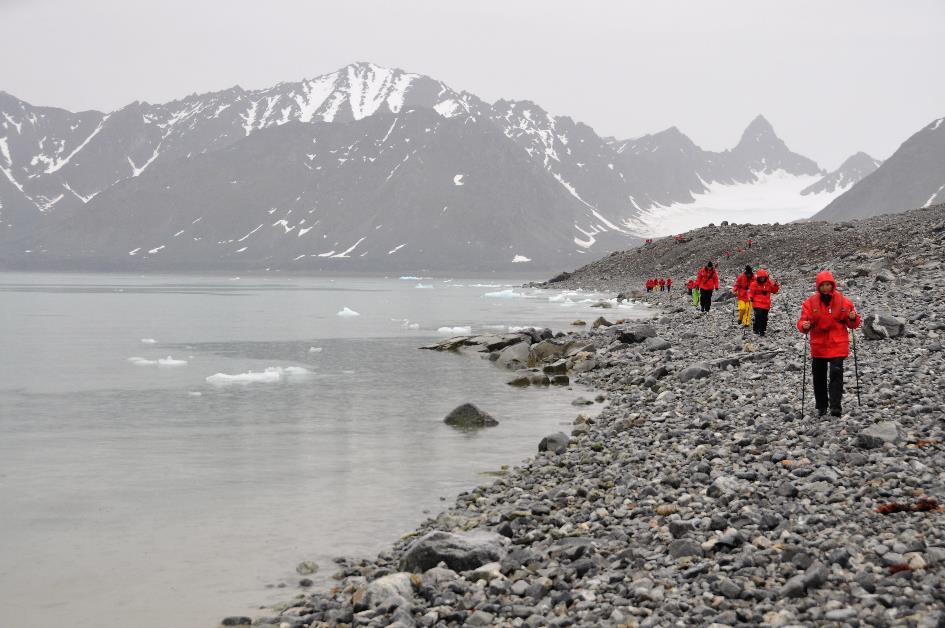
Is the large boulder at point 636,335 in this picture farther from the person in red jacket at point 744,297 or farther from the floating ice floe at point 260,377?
the floating ice floe at point 260,377

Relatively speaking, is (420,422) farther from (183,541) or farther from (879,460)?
(879,460)

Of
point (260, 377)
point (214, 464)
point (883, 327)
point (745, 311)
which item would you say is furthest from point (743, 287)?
point (214, 464)

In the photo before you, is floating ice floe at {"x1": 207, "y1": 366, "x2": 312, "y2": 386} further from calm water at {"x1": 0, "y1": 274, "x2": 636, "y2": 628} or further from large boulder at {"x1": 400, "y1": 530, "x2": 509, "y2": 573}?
large boulder at {"x1": 400, "y1": 530, "x2": 509, "y2": 573}

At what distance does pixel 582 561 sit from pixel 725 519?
1637mm

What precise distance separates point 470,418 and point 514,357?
12.2m

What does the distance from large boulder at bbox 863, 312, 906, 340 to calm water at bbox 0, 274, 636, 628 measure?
24.2 feet

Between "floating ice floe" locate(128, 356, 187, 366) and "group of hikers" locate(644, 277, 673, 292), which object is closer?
"floating ice floe" locate(128, 356, 187, 366)

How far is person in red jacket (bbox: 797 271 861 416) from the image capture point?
44.8ft

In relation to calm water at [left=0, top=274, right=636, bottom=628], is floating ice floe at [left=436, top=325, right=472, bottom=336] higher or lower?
higher

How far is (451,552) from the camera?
33.0ft

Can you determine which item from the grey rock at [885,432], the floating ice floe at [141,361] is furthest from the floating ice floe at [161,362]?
the grey rock at [885,432]

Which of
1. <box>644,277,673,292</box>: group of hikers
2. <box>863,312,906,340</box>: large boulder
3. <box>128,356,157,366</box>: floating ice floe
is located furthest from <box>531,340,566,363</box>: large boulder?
<box>644,277,673,292</box>: group of hikers

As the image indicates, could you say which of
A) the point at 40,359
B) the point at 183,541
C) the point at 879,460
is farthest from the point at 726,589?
the point at 40,359

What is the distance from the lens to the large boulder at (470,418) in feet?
68.4
